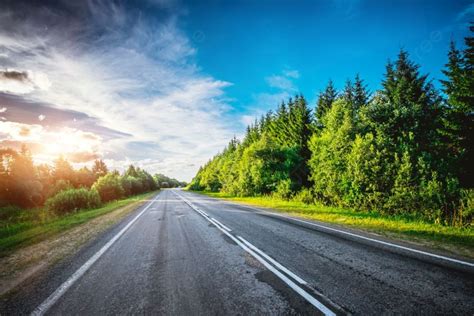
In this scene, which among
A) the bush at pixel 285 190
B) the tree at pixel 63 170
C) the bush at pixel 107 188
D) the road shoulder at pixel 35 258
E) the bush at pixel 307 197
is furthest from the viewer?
the tree at pixel 63 170

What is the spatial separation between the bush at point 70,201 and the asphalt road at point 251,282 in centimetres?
1932

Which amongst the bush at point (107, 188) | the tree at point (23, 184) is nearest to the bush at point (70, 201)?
the bush at point (107, 188)

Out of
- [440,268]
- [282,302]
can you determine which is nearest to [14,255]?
[282,302]

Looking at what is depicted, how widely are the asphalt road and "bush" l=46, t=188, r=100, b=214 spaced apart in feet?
63.4

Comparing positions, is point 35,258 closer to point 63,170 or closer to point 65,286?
point 65,286

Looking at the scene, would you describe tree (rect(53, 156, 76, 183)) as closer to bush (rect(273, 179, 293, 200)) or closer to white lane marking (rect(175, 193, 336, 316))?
bush (rect(273, 179, 293, 200))

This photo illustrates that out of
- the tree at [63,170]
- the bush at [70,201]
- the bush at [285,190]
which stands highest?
the tree at [63,170]

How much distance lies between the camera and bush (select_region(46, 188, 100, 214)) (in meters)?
20.6

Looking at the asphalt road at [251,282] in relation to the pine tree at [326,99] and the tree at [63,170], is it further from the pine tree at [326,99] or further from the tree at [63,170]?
the tree at [63,170]

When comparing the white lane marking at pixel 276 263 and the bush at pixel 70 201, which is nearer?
the white lane marking at pixel 276 263

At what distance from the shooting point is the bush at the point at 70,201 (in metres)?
20.6

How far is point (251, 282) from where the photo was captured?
12.6 feet

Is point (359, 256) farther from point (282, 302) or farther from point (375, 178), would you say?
point (375, 178)

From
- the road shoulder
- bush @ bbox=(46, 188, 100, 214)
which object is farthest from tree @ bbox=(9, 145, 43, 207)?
the road shoulder
